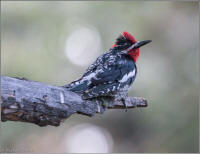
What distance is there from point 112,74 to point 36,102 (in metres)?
1.33

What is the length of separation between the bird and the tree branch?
263 mm

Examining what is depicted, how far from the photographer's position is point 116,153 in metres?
7.47

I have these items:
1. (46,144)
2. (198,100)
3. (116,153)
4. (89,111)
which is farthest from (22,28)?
(89,111)

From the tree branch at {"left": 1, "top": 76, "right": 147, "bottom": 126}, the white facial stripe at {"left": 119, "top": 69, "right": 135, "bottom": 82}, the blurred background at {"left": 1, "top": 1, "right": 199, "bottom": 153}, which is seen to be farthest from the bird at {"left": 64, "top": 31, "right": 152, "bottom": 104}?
the blurred background at {"left": 1, "top": 1, "right": 199, "bottom": 153}

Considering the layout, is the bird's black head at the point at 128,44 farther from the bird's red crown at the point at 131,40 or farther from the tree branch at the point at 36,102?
the tree branch at the point at 36,102

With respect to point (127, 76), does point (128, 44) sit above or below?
above

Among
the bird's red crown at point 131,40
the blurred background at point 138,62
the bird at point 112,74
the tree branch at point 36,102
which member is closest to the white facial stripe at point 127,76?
the bird at point 112,74

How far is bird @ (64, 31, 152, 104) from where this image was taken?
349cm

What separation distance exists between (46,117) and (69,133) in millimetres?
5387

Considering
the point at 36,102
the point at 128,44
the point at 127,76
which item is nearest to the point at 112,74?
the point at 127,76

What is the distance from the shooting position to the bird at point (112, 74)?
3488 mm

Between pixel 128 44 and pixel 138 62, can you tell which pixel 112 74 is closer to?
pixel 128 44

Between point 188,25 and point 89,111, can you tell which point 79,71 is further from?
point 89,111

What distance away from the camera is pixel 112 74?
3916mm
